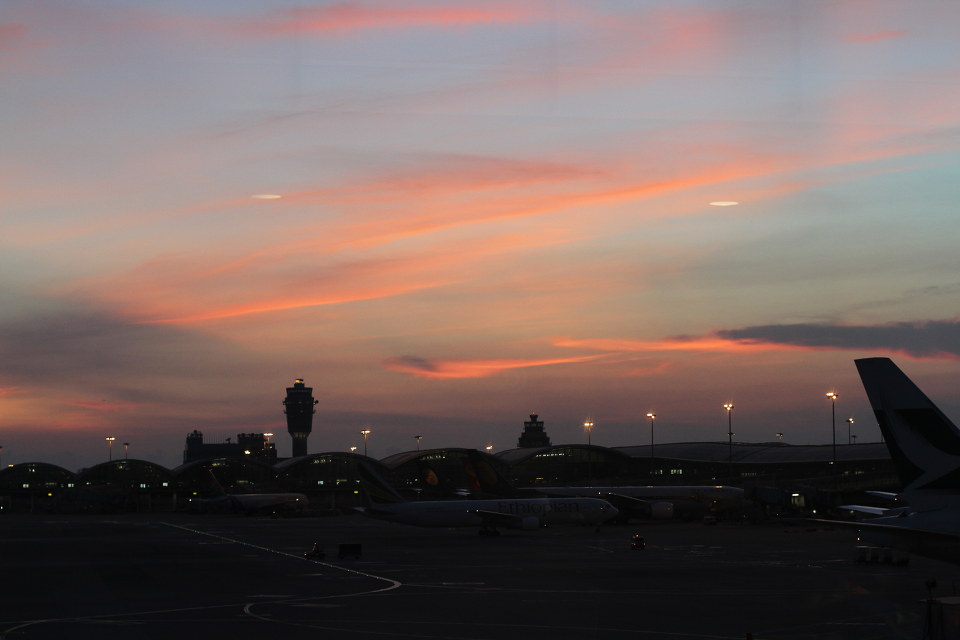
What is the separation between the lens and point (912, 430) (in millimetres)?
30781

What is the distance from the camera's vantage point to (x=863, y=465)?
165 meters

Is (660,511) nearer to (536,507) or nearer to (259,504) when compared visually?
(536,507)

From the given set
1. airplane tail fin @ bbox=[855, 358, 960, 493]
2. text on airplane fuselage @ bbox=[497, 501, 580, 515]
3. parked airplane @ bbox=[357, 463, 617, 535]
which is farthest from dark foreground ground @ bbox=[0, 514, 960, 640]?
text on airplane fuselage @ bbox=[497, 501, 580, 515]

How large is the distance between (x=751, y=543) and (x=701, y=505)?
37.6m

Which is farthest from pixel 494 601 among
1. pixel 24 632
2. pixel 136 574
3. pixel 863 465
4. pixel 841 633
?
pixel 863 465

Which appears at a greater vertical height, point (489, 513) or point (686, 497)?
point (686, 497)

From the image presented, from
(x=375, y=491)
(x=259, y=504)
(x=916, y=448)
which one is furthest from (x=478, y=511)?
(x=259, y=504)

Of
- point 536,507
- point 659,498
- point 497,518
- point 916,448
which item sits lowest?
point 497,518

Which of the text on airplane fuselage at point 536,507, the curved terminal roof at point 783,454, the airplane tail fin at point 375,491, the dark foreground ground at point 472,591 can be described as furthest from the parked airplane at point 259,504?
the curved terminal roof at point 783,454

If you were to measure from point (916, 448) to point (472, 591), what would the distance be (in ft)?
60.9

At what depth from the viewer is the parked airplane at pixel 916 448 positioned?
98.9 feet

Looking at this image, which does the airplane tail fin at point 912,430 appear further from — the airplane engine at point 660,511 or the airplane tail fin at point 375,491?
the airplane engine at point 660,511

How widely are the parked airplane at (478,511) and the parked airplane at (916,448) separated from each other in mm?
55632

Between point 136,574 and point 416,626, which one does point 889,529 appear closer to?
point 416,626
